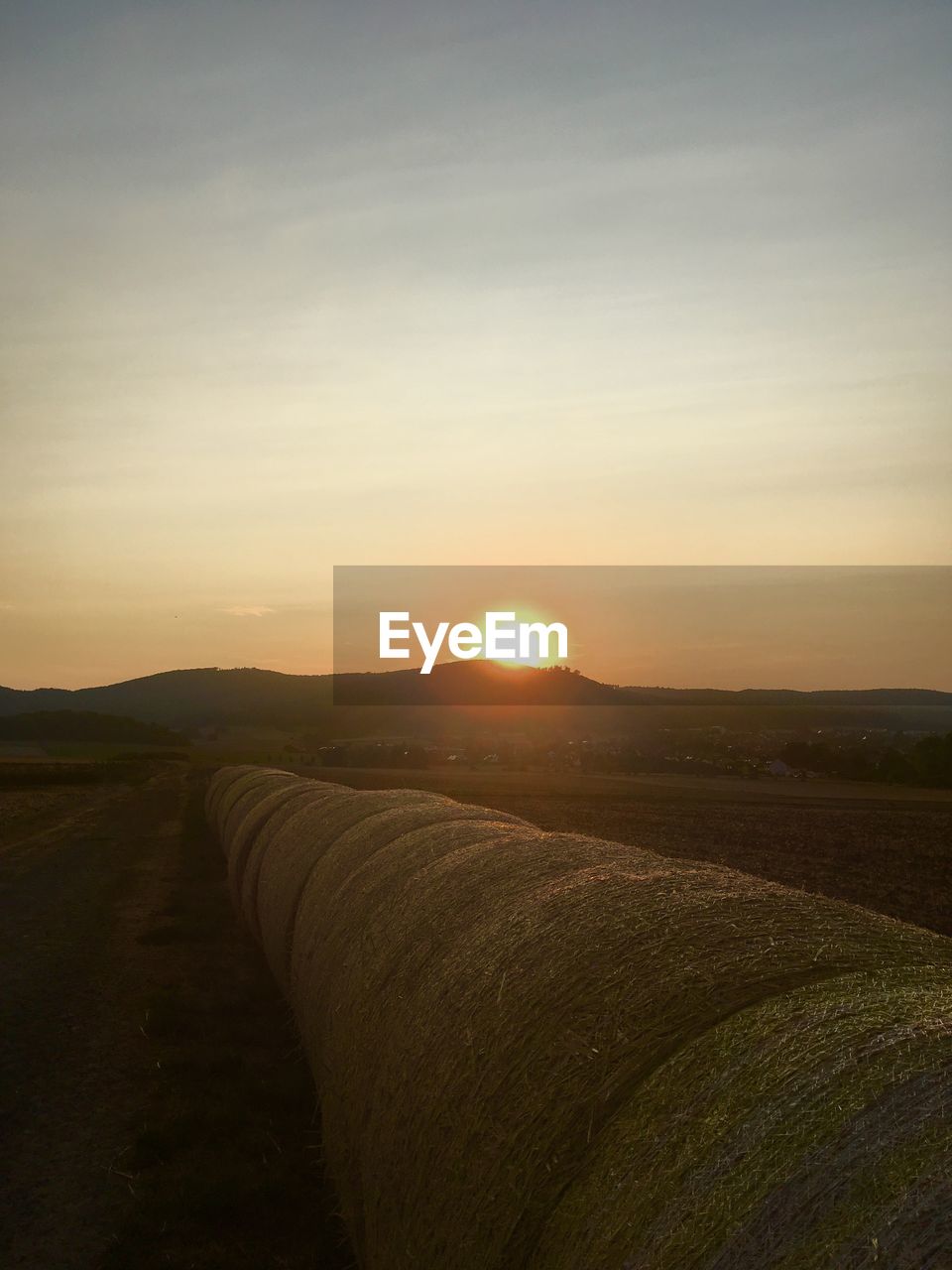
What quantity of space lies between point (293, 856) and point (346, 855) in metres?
1.84

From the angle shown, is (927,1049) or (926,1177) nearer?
(926,1177)

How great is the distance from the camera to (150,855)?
20.4 metres

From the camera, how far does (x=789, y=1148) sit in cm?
202

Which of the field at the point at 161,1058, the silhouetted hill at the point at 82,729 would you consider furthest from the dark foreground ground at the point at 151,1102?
the silhouetted hill at the point at 82,729

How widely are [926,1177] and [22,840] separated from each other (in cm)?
2417

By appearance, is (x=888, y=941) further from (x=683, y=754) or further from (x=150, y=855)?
(x=683, y=754)

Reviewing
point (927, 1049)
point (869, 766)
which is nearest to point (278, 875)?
point (927, 1049)

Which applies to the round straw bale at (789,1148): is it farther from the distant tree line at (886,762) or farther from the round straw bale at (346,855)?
the distant tree line at (886,762)

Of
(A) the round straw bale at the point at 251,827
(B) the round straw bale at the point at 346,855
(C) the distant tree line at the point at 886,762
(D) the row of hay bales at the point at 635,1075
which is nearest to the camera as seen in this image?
(D) the row of hay bales at the point at 635,1075

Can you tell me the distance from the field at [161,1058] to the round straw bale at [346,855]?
1.00 metres

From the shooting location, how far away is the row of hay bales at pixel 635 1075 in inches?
75.8

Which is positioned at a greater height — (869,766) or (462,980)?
(462,980)

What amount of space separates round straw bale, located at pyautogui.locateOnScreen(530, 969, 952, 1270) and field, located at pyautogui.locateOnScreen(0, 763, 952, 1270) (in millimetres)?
2846

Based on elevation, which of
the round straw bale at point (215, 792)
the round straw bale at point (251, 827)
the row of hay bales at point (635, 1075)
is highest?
the row of hay bales at point (635, 1075)
